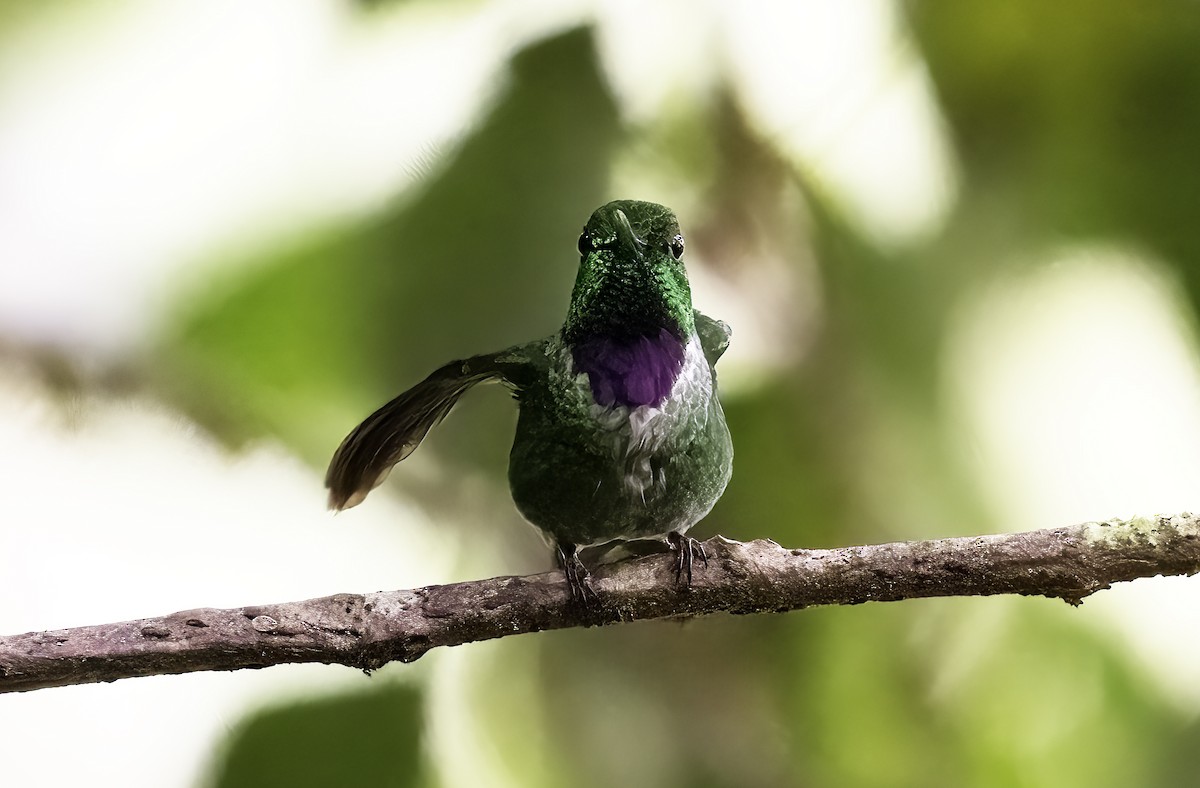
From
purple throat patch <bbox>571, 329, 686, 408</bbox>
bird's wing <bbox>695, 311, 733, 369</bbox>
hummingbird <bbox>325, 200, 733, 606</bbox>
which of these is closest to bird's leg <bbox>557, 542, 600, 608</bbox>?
hummingbird <bbox>325, 200, 733, 606</bbox>

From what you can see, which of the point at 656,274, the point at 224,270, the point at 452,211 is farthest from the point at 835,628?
the point at 224,270

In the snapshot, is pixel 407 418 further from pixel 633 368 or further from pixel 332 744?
pixel 332 744

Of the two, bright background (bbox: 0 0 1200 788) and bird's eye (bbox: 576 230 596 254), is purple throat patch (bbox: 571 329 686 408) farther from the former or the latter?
bright background (bbox: 0 0 1200 788)

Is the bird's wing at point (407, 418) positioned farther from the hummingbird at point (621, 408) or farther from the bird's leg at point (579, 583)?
the bird's leg at point (579, 583)

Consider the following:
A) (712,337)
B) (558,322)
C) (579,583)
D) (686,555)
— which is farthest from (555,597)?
(558,322)

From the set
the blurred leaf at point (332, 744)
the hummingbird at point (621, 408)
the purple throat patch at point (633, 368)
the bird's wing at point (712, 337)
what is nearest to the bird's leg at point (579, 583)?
the hummingbird at point (621, 408)

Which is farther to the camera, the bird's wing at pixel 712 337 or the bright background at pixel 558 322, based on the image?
the bright background at pixel 558 322
